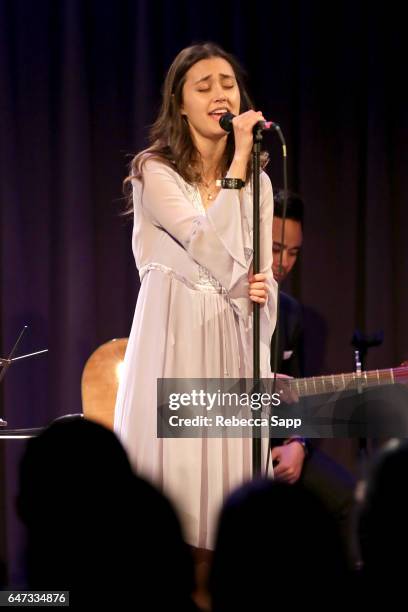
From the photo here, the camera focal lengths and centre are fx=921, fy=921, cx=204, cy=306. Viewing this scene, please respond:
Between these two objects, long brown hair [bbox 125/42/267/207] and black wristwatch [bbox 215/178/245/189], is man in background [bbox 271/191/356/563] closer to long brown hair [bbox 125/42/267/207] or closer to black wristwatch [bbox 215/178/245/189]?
long brown hair [bbox 125/42/267/207]

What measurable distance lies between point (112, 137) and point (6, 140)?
20.0 inches

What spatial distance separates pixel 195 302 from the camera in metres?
2.57

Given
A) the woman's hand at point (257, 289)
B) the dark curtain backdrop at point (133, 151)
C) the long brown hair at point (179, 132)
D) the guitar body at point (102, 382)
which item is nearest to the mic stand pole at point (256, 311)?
the woman's hand at point (257, 289)

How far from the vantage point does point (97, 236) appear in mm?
4484

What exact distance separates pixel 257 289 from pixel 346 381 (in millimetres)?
1156

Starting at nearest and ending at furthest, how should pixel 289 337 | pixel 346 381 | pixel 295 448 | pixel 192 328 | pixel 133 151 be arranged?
pixel 192 328 → pixel 346 381 → pixel 295 448 → pixel 289 337 → pixel 133 151

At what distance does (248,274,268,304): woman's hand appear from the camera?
7.91 feet

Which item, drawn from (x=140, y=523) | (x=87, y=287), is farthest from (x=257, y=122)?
(x=87, y=287)

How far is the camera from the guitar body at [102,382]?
3.46 m

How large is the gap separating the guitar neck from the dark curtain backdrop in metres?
1.08

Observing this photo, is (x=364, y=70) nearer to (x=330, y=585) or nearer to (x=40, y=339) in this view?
(x=40, y=339)

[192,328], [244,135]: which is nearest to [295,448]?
[192,328]

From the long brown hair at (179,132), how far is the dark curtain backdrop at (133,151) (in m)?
1.62

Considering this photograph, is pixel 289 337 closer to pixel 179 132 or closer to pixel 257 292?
pixel 179 132
